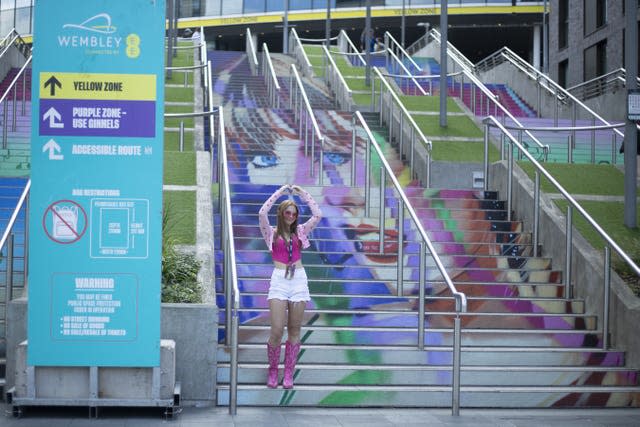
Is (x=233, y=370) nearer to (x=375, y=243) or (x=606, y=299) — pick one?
(x=375, y=243)

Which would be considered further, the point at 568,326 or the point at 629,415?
the point at 568,326

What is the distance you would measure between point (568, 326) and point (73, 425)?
5.32 meters

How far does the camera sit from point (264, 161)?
1636cm

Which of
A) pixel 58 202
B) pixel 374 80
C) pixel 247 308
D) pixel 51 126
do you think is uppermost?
pixel 374 80

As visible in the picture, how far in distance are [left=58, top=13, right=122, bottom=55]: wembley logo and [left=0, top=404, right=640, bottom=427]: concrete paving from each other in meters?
2.82

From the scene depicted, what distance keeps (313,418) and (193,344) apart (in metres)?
1.21

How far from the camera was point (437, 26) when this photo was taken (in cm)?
5844

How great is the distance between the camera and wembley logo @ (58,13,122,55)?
25.6 feet

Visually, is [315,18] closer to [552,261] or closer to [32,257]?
[552,261]

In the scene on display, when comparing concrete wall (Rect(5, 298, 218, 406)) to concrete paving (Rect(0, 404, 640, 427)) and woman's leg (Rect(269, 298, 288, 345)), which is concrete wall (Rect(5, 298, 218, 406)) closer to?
concrete paving (Rect(0, 404, 640, 427))

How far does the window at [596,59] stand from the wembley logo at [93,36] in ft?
87.0

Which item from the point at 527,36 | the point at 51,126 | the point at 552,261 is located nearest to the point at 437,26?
the point at 527,36

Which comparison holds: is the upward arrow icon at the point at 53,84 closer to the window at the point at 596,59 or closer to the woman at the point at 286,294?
the woman at the point at 286,294

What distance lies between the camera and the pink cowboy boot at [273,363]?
28.8ft
